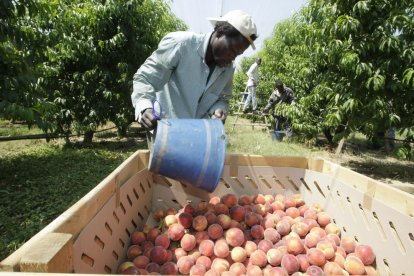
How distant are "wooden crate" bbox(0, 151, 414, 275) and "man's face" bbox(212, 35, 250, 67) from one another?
2.08 feet

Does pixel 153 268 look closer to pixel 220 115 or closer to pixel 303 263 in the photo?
pixel 303 263

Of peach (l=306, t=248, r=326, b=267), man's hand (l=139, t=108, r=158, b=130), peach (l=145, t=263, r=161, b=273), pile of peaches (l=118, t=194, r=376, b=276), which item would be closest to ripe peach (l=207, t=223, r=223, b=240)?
pile of peaches (l=118, t=194, r=376, b=276)

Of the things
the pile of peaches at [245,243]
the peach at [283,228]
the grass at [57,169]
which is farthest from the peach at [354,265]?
the grass at [57,169]

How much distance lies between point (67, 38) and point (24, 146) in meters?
2.59

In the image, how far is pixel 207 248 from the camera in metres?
1.71

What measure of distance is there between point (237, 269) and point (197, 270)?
0.19 meters

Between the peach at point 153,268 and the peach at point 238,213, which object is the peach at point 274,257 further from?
the peach at point 153,268

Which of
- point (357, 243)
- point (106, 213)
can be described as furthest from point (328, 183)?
point (106, 213)

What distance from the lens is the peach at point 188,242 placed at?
174cm

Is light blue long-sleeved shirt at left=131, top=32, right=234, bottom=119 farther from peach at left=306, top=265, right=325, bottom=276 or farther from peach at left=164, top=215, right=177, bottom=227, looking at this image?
peach at left=306, top=265, right=325, bottom=276

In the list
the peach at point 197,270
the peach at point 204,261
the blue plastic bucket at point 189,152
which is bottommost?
the peach at point 204,261

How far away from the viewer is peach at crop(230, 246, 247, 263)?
165cm

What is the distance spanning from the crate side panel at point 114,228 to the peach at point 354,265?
112 centimetres

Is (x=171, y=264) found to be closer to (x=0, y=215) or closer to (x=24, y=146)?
(x=0, y=215)
